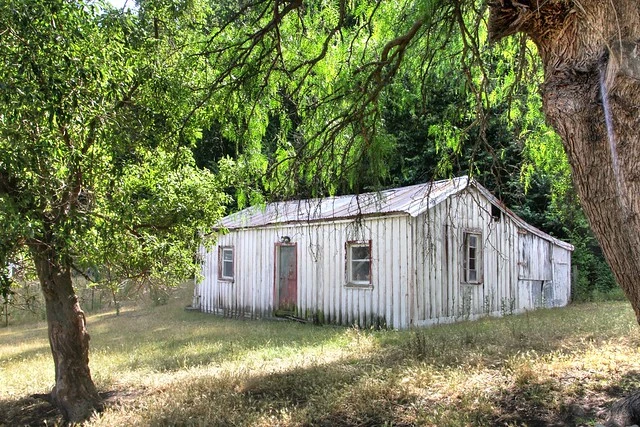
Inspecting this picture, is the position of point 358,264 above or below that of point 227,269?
above

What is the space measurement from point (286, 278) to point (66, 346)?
8.67m

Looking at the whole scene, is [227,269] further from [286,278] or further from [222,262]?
[286,278]

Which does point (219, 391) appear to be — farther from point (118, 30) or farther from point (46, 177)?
point (118, 30)

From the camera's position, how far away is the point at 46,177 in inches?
206

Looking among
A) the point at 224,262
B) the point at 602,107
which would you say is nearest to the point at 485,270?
the point at 224,262

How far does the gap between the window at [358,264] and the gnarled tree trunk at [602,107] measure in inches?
395

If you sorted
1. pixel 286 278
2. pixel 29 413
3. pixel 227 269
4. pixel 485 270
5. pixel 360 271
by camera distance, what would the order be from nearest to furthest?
pixel 29 413
pixel 360 271
pixel 485 270
pixel 286 278
pixel 227 269

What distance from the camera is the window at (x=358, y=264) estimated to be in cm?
1316

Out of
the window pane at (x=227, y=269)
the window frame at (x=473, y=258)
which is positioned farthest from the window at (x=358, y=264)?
the window pane at (x=227, y=269)

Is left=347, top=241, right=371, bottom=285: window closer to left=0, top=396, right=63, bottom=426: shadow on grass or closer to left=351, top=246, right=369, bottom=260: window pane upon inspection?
left=351, top=246, right=369, bottom=260: window pane

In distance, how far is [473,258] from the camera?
14297 mm

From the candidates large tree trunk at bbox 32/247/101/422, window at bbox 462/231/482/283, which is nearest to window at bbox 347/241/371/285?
window at bbox 462/231/482/283

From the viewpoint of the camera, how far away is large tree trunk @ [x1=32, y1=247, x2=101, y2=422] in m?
6.80

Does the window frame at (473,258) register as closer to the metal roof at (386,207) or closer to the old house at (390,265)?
the old house at (390,265)
